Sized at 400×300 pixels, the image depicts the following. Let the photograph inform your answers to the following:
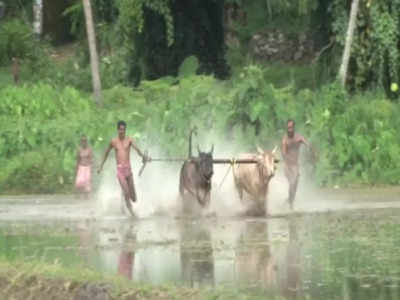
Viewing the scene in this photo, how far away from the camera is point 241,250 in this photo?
16.4 m

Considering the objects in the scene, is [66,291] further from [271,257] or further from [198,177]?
[198,177]

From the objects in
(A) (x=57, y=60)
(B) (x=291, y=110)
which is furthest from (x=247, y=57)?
(B) (x=291, y=110)

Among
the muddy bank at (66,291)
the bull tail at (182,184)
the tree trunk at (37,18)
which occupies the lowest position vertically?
the muddy bank at (66,291)

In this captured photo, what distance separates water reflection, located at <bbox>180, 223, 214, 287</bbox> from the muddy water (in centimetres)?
1

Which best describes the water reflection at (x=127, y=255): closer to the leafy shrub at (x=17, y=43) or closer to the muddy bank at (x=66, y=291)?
the muddy bank at (x=66, y=291)

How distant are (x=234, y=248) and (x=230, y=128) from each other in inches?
385

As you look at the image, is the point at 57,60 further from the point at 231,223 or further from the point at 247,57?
the point at 231,223

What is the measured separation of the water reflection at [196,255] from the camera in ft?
45.5

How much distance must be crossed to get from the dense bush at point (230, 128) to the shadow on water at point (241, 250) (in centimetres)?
497

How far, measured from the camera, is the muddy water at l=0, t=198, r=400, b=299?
44.2 feet

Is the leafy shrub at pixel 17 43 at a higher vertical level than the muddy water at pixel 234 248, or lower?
higher

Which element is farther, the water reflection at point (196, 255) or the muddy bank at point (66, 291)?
the water reflection at point (196, 255)

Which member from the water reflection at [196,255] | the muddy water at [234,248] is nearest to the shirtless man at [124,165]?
the muddy water at [234,248]

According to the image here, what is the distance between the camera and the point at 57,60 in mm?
46594
